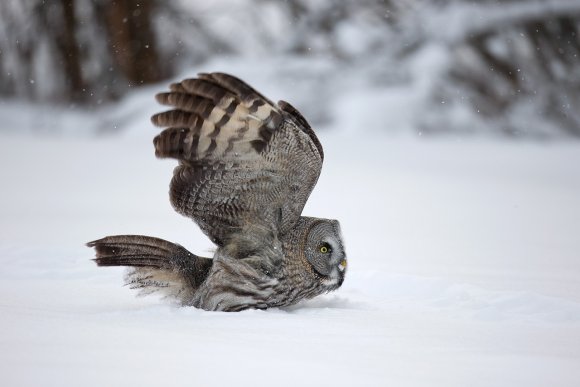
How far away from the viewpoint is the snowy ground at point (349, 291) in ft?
8.29

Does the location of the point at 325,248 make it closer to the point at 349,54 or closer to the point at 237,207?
the point at 237,207

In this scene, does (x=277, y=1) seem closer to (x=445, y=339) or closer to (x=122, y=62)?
(x=122, y=62)

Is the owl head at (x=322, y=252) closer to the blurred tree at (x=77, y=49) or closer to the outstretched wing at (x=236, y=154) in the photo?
the outstretched wing at (x=236, y=154)

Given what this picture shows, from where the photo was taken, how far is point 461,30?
39.2 feet

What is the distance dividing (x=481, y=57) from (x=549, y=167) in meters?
3.17

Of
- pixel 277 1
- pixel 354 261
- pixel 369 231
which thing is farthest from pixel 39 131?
pixel 354 261

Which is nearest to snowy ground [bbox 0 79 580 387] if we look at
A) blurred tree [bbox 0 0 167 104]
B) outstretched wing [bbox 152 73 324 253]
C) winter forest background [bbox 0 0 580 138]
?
outstretched wing [bbox 152 73 324 253]

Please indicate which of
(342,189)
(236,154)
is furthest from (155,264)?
(342,189)

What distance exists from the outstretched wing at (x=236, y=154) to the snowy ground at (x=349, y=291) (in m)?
0.46

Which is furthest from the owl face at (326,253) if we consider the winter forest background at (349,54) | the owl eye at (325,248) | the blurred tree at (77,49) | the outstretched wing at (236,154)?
the blurred tree at (77,49)

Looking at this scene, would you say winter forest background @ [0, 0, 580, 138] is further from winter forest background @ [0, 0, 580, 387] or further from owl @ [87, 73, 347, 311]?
owl @ [87, 73, 347, 311]

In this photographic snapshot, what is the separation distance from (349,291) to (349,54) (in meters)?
8.31

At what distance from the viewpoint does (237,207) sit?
3588 mm

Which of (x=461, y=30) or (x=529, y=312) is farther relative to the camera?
(x=461, y=30)
